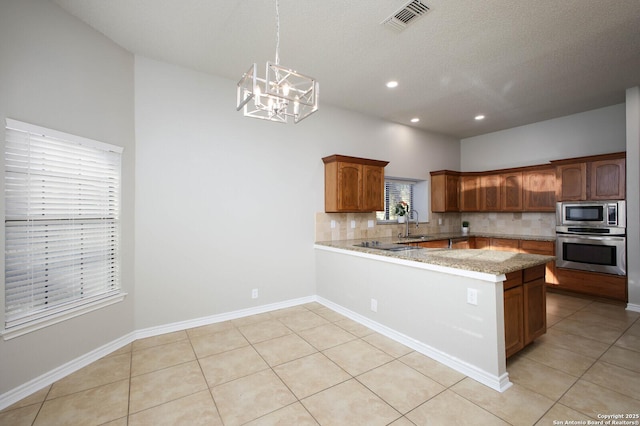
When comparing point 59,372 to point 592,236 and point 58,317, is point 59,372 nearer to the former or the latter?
point 58,317

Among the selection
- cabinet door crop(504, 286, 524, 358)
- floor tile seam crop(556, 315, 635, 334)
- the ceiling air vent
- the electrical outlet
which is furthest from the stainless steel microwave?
the ceiling air vent

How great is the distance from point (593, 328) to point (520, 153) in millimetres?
3409

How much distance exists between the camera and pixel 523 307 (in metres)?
2.46

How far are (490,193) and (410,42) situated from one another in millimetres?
4038

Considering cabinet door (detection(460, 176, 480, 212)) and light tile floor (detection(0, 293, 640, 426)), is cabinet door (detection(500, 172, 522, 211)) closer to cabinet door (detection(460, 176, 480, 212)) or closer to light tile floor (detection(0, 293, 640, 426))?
cabinet door (detection(460, 176, 480, 212))

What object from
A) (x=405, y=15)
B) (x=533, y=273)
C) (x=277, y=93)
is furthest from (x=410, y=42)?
(x=533, y=273)

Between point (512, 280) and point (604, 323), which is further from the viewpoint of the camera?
point (604, 323)

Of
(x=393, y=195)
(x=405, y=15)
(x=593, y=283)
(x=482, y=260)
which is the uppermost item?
(x=405, y=15)

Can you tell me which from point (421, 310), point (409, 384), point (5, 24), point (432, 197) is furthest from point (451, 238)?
point (5, 24)

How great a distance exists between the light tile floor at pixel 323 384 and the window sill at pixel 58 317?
463 millimetres

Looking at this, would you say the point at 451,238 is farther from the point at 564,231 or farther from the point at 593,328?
the point at 593,328

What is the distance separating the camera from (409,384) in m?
2.16

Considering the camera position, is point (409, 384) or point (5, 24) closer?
point (5, 24)

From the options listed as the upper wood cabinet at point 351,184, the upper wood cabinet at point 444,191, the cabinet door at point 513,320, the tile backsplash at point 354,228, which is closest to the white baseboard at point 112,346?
the tile backsplash at point 354,228
